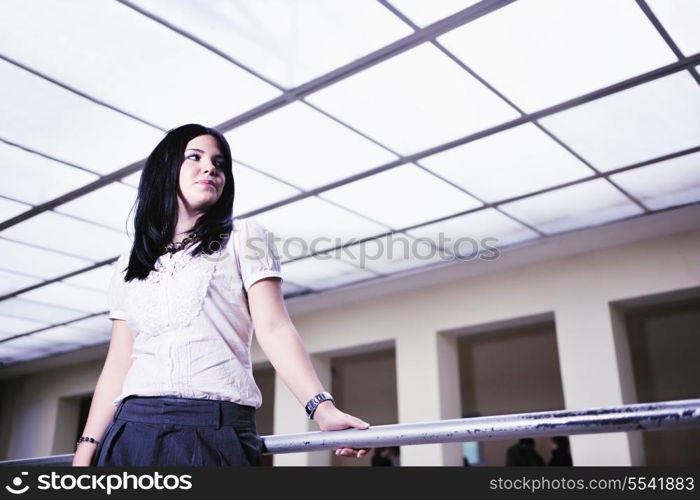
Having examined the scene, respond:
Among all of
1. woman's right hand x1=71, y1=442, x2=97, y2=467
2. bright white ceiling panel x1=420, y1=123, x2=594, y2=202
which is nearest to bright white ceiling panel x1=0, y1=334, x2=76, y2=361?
bright white ceiling panel x1=420, y1=123, x2=594, y2=202

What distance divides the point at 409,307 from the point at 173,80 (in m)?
4.67

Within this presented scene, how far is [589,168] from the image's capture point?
484cm

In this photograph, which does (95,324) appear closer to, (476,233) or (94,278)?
(94,278)

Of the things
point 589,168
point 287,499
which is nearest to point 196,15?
point 287,499

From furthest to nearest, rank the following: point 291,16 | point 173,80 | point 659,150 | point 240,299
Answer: point 659,150, point 173,80, point 291,16, point 240,299

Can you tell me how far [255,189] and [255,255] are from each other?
148 inches

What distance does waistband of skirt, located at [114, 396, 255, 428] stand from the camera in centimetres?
118

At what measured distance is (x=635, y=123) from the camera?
4.25 m

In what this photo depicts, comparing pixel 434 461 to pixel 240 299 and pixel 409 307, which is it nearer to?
pixel 409 307

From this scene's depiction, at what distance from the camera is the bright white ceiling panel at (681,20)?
3.12 meters

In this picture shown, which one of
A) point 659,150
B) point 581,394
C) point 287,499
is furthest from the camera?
point 581,394

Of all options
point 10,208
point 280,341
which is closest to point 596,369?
point 10,208

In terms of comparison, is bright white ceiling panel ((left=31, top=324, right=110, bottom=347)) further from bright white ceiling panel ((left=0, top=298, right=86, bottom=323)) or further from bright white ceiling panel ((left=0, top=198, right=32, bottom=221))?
bright white ceiling panel ((left=0, top=198, right=32, bottom=221))

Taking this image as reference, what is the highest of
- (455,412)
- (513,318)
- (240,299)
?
(513,318)
